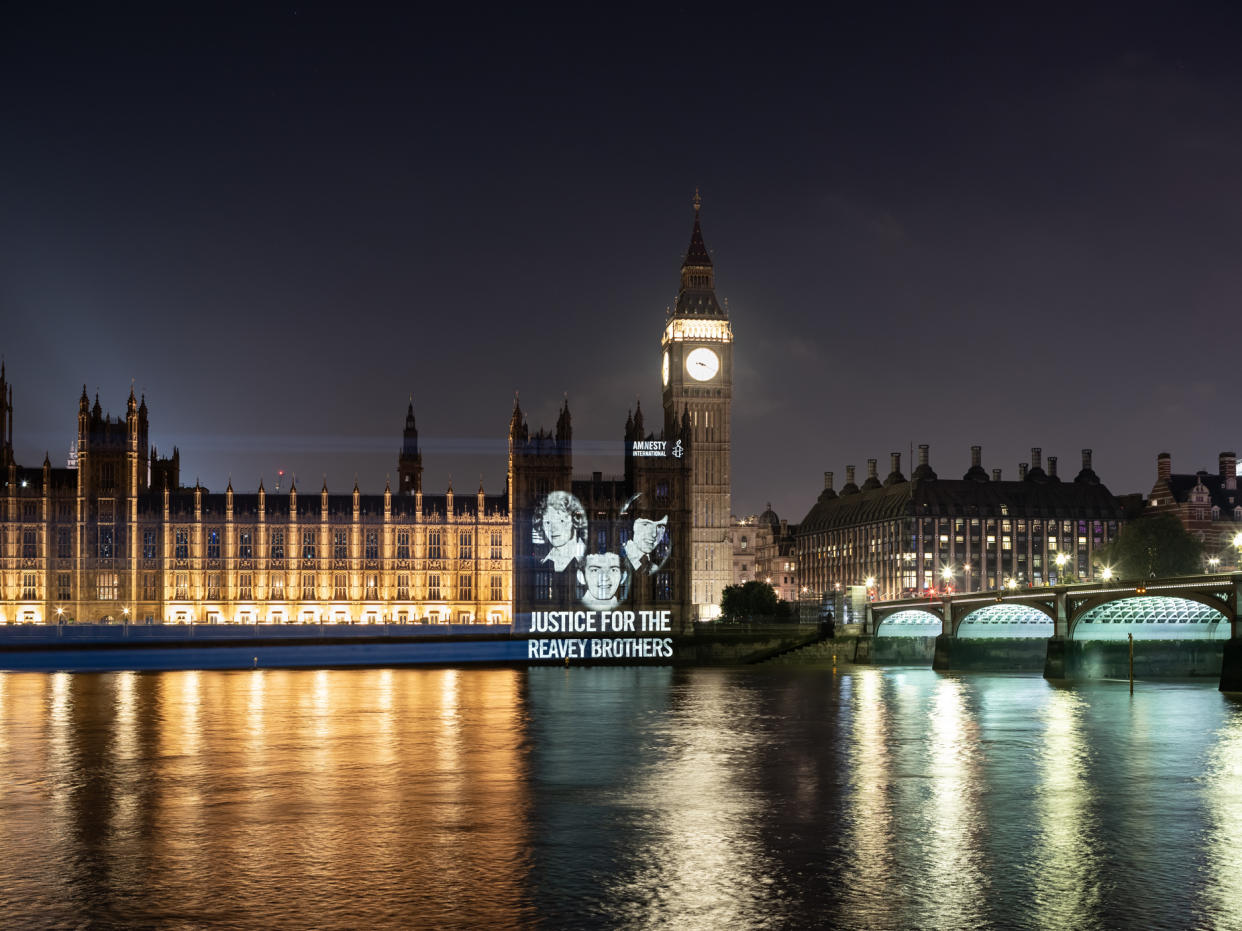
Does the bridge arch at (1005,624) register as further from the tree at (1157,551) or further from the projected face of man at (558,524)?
the projected face of man at (558,524)

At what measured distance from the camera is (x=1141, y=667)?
96438mm

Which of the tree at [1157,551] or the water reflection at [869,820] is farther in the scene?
the tree at [1157,551]

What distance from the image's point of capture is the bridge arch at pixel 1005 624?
107363mm

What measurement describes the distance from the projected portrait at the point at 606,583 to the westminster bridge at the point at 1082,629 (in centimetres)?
2877

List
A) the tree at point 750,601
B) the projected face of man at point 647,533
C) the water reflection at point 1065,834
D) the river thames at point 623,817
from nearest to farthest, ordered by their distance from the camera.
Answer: the river thames at point 623,817 → the water reflection at point 1065,834 → the projected face of man at point 647,533 → the tree at point 750,601

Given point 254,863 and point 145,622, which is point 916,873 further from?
point 145,622

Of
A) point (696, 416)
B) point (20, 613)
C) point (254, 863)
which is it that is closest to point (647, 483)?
point (696, 416)

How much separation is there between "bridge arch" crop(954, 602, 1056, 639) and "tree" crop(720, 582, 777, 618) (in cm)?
2723

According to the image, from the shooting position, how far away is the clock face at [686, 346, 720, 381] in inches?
6816

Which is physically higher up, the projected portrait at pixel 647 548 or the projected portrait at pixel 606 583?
the projected portrait at pixel 647 548

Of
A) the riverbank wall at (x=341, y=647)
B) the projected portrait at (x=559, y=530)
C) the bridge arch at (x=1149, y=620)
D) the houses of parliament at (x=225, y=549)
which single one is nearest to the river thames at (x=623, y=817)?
the bridge arch at (x=1149, y=620)

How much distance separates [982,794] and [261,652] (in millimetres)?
101384

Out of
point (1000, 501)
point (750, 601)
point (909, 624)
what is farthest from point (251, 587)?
point (1000, 501)

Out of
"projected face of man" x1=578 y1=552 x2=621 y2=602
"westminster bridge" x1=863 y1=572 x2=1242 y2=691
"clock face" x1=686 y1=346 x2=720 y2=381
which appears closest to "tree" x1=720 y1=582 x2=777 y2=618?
"projected face of man" x1=578 y1=552 x2=621 y2=602
